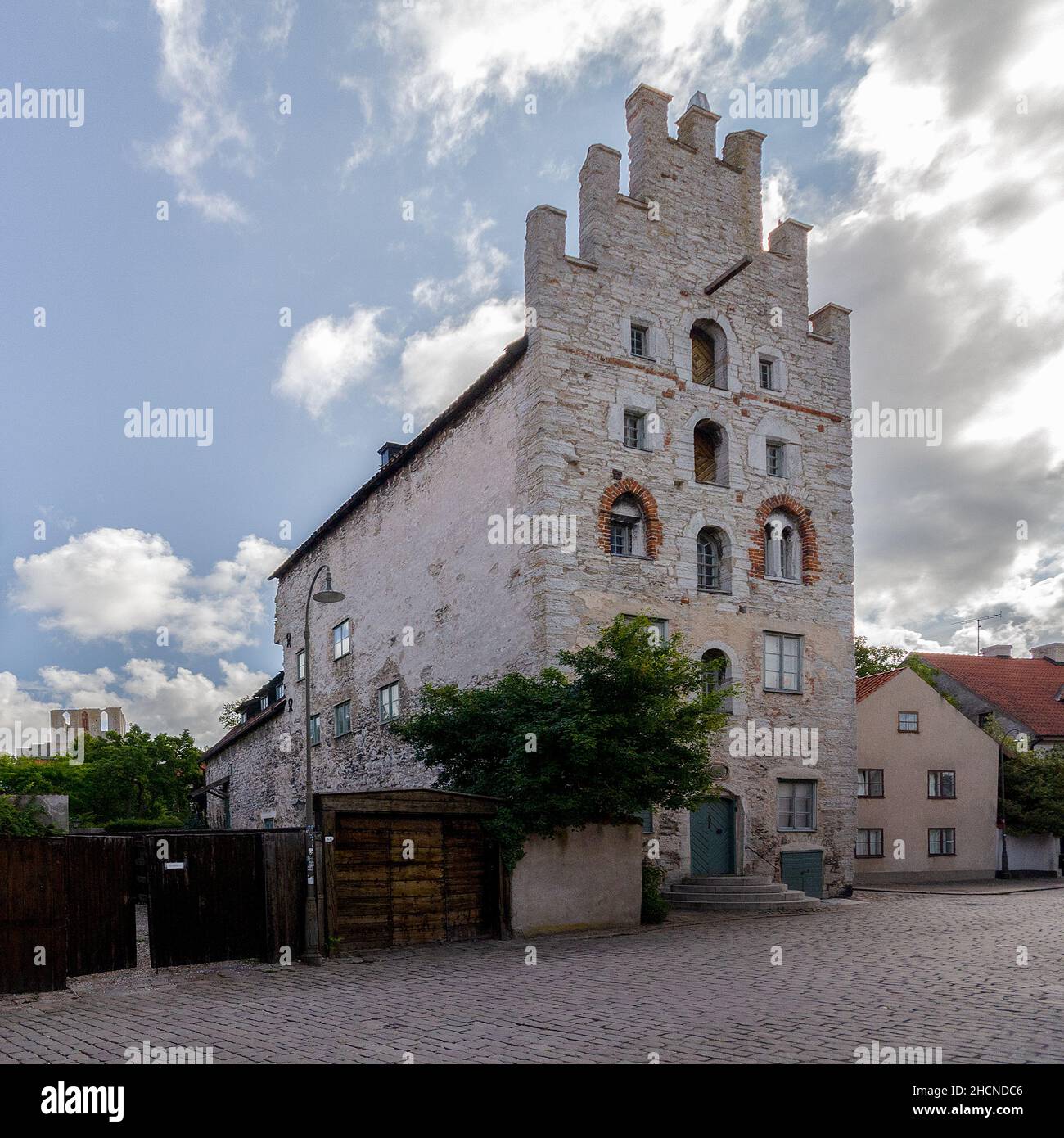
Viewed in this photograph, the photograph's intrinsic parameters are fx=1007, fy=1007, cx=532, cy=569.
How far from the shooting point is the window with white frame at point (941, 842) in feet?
108

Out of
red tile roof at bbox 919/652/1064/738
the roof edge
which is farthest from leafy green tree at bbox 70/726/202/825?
red tile roof at bbox 919/652/1064/738

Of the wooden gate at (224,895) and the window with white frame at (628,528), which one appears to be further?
the window with white frame at (628,528)

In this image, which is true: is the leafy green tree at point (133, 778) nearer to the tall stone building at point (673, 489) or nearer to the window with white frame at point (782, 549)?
the tall stone building at point (673, 489)

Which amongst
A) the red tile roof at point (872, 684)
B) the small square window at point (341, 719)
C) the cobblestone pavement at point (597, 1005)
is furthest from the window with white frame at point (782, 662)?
the small square window at point (341, 719)

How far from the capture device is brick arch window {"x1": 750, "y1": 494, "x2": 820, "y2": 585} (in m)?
25.0

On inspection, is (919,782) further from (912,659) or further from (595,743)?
(595,743)

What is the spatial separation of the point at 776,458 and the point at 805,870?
406 inches

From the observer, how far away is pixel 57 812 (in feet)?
44.8

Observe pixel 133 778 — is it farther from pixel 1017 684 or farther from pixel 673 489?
pixel 1017 684

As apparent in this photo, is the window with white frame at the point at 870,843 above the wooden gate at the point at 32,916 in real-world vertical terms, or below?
below

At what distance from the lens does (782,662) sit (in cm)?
2486

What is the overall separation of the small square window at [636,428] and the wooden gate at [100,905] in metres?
14.0
